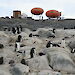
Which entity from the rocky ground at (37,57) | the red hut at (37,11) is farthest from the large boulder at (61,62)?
the red hut at (37,11)

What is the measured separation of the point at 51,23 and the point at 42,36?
10083 millimetres

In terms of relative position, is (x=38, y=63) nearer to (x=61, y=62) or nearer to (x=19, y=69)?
(x=61, y=62)

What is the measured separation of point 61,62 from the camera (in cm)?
4006

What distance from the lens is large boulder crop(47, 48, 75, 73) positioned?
3936 cm

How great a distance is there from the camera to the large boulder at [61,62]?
1549 inches

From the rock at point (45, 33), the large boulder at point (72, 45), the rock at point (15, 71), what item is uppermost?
the rock at point (45, 33)

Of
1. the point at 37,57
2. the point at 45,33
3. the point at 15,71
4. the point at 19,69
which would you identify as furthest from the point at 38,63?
the point at 45,33

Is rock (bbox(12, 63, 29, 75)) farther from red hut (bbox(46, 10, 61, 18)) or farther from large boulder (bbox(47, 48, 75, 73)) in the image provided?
red hut (bbox(46, 10, 61, 18))

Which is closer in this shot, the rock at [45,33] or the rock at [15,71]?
the rock at [15,71]

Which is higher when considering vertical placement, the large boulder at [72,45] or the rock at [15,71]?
the large boulder at [72,45]

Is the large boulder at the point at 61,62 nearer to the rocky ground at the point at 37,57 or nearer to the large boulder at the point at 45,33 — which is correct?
the rocky ground at the point at 37,57

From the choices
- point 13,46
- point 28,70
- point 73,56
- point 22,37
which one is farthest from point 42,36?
point 28,70

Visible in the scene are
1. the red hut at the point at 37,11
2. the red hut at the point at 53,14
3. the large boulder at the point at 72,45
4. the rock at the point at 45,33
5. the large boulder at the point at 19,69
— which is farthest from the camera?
the red hut at the point at 37,11

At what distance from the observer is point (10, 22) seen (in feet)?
216
